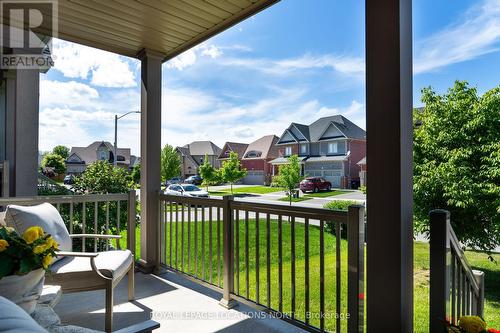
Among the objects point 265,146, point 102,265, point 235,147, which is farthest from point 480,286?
point 235,147

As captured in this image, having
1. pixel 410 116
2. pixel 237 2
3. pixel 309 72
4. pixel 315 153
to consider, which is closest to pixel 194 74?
pixel 309 72

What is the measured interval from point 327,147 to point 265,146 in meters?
5.67

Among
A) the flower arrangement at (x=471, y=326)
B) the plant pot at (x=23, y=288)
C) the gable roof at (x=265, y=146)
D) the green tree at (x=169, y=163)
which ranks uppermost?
the gable roof at (x=265, y=146)

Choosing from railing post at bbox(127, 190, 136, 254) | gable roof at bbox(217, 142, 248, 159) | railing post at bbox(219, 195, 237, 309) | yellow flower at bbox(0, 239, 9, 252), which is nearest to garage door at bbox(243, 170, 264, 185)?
gable roof at bbox(217, 142, 248, 159)

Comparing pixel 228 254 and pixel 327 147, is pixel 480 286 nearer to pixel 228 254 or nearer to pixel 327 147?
pixel 228 254

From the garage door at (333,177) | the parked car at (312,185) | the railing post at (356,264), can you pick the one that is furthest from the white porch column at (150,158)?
the garage door at (333,177)

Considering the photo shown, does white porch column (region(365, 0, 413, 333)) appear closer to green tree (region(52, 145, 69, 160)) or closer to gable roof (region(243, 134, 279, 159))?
gable roof (region(243, 134, 279, 159))

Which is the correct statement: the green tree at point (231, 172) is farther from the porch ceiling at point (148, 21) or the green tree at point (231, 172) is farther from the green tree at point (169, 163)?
the porch ceiling at point (148, 21)

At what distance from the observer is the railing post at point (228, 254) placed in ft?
8.86

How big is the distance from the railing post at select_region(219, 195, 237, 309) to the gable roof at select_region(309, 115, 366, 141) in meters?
18.2

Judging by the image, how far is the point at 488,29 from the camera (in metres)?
8.29

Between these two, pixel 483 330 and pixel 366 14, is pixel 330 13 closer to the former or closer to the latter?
pixel 366 14

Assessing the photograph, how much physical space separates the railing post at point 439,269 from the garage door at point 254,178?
783 inches

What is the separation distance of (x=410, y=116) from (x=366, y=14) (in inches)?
24.5
